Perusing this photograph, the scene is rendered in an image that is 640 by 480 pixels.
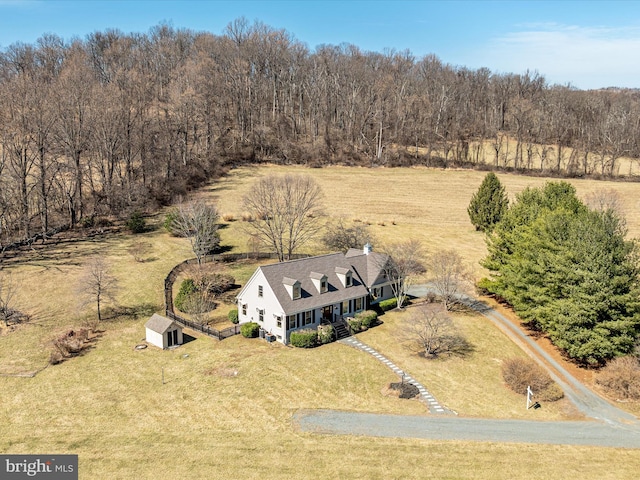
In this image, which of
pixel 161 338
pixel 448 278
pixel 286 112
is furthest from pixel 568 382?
pixel 286 112

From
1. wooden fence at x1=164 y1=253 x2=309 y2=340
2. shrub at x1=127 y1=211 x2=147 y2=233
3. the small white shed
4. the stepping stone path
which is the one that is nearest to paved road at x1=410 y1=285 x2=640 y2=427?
the stepping stone path

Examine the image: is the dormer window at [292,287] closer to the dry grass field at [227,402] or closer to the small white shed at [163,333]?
the dry grass field at [227,402]

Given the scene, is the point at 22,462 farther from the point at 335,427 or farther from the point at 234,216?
the point at 234,216

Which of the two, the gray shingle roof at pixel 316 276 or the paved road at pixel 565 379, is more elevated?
the gray shingle roof at pixel 316 276

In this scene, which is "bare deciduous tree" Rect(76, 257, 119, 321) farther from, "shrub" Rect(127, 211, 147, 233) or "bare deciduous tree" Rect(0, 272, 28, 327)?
"shrub" Rect(127, 211, 147, 233)

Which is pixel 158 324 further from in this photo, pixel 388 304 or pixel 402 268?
pixel 402 268

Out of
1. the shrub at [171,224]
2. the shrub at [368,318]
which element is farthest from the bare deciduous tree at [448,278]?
the shrub at [171,224]
